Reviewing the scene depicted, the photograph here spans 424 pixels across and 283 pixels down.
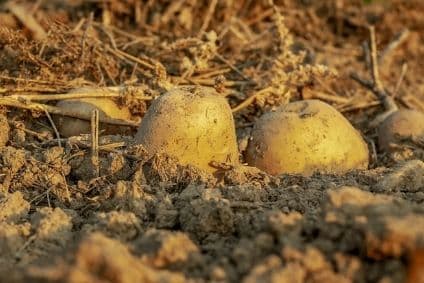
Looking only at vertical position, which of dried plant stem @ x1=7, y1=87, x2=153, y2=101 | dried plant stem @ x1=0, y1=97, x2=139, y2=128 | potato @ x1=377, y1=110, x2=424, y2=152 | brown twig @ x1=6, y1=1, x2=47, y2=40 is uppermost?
brown twig @ x1=6, y1=1, x2=47, y2=40

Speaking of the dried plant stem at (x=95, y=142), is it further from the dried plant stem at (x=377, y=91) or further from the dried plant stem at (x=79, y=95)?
the dried plant stem at (x=377, y=91)

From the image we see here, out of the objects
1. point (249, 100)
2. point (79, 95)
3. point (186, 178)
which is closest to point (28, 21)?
point (79, 95)

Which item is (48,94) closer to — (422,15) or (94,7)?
(94,7)

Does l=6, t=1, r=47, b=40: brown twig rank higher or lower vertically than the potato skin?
higher

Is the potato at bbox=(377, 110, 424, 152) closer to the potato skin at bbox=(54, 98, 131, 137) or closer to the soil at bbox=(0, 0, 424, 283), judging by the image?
the soil at bbox=(0, 0, 424, 283)

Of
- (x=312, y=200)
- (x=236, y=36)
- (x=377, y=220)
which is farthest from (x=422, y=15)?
(x=377, y=220)

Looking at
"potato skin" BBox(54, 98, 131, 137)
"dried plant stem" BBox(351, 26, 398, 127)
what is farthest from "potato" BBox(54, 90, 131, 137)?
"dried plant stem" BBox(351, 26, 398, 127)

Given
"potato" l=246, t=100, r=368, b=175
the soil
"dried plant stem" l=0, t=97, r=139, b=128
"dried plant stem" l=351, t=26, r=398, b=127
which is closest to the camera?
the soil

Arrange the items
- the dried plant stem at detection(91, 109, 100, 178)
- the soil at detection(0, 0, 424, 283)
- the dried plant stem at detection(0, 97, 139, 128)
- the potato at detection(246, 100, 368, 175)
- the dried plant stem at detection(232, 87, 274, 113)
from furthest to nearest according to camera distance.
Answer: the dried plant stem at detection(232, 87, 274, 113), the dried plant stem at detection(0, 97, 139, 128), the potato at detection(246, 100, 368, 175), the dried plant stem at detection(91, 109, 100, 178), the soil at detection(0, 0, 424, 283)

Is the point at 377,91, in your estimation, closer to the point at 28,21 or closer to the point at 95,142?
the point at 95,142
